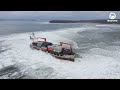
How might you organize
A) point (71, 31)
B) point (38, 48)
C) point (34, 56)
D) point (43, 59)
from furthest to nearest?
point (71, 31)
point (38, 48)
point (34, 56)
point (43, 59)
